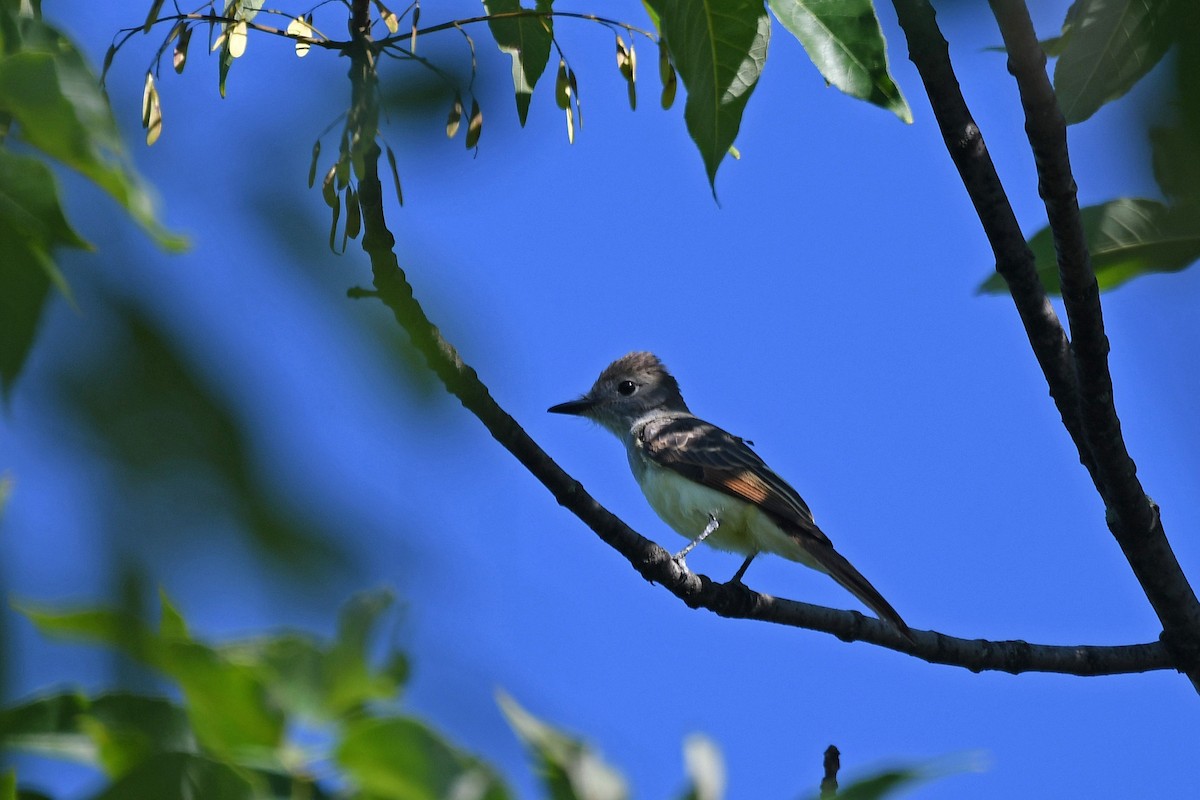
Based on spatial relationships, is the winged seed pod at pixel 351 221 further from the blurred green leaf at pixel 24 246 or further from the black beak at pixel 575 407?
the black beak at pixel 575 407

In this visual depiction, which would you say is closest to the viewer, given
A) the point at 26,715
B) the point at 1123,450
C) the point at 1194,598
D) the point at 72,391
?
the point at 72,391

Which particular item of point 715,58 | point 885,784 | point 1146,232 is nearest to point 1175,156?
point 1146,232

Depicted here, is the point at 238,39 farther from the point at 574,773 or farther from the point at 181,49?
the point at 574,773

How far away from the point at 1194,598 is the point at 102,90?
3900 mm

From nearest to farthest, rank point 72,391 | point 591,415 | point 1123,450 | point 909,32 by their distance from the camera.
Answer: point 72,391, point 909,32, point 1123,450, point 591,415

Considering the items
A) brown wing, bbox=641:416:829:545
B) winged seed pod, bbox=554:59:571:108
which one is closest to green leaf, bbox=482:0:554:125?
winged seed pod, bbox=554:59:571:108

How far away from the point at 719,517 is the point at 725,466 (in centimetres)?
33

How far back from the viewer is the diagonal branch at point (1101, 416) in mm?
2688

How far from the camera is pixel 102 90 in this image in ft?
2.36

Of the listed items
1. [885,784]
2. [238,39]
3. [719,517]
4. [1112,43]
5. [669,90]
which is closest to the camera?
[1112,43]

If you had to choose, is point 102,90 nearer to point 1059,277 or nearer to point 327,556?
point 327,556

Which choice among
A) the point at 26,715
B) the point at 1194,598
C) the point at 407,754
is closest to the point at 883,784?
the point at 407,754

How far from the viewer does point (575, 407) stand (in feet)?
28.3

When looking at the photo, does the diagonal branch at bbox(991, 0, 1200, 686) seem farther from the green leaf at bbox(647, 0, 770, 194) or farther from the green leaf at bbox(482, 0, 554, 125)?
the green leaf at bbox(482, 0, 554, 125)
